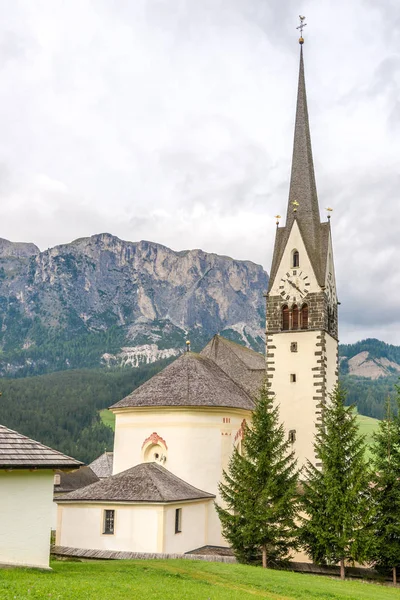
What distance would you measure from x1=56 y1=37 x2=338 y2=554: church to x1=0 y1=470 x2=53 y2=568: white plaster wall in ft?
48.2

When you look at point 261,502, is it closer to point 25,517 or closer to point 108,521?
point 108,521

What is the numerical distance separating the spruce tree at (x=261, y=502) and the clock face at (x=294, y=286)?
13.5 meters

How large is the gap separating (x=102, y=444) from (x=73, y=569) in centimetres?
13852

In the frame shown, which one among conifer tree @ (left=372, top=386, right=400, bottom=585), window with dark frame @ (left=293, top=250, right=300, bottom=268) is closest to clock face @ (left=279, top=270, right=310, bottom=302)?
window with dark frame @ (left=293, top=250, right=300, bottom=268)

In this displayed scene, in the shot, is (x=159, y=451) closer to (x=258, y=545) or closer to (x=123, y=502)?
(x=123, y=502)

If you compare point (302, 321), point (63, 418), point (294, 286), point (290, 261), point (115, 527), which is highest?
point (290, 261)

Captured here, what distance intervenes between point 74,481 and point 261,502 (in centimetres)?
5764

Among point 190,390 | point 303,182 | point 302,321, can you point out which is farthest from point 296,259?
point 190,390

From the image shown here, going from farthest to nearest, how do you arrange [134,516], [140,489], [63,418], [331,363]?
[63,418] → [331,363] → [140,489] → [134,516]

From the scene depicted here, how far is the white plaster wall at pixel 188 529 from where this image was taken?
33938 mm

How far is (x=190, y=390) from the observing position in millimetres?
40875

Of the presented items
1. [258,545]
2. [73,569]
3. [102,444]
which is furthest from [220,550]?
[102,444]

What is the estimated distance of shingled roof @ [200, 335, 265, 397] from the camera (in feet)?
Result: 152

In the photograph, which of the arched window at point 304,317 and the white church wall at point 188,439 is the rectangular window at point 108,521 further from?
the arched window at point 304,317
